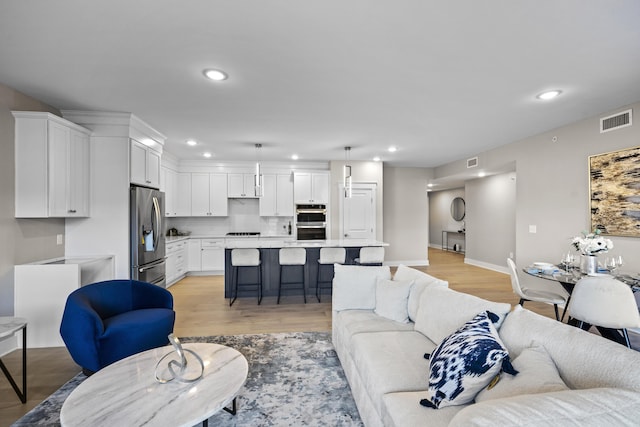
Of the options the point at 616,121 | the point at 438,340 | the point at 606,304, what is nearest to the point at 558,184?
the point at 616,121

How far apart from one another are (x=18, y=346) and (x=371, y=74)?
14.7 ft

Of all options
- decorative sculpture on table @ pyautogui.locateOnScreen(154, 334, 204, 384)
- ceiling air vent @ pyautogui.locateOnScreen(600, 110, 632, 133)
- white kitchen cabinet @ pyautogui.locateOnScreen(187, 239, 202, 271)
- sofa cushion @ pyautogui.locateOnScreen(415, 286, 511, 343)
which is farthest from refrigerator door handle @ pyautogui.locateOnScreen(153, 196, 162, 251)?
ceiling air vent @ pyautogui.locateOnScreen(600, 110, 632, 133)

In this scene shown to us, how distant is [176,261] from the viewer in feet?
19.2

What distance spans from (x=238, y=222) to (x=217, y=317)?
3.48 meters

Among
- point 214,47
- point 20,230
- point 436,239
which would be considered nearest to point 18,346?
point 20,230

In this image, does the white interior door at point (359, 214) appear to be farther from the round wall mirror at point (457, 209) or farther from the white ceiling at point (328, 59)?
the round wall mirror at point (457, 209)

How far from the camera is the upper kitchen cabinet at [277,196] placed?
6.82 meters

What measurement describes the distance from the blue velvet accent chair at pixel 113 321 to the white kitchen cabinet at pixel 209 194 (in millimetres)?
3867

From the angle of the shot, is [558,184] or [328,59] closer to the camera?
[328,59]

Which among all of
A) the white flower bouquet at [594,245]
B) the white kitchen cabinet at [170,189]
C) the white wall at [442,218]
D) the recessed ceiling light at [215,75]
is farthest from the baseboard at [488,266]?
the white kitchen cabinet at [170,189]

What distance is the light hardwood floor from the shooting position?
239cm

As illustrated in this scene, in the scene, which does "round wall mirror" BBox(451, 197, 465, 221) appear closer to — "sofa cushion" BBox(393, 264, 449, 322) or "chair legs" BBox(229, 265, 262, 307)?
"chair legs" BBox(229, 265, 262, 307)

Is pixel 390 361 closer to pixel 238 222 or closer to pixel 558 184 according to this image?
pixel 558 184

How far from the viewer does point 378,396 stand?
157 cm
